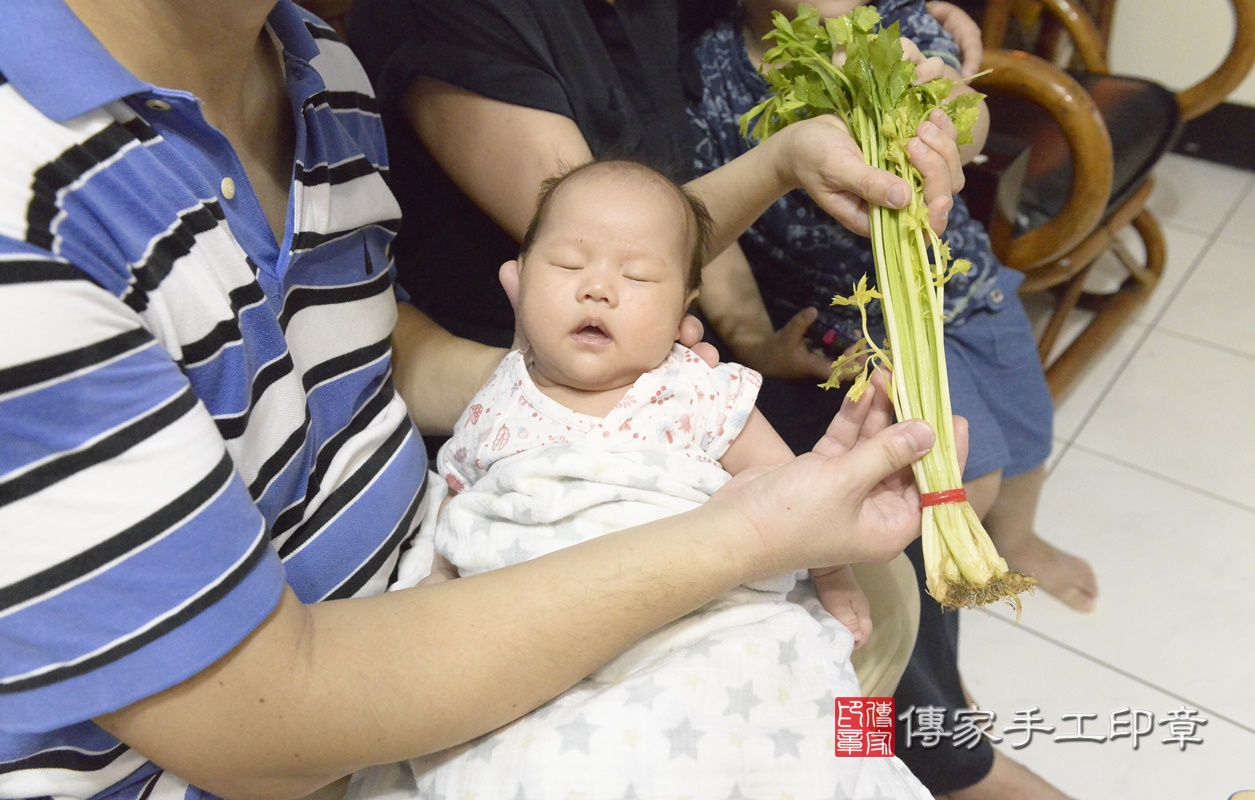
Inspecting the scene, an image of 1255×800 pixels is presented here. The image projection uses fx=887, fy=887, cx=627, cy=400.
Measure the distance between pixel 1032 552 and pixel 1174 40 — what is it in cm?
215

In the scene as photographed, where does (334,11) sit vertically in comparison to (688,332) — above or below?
above

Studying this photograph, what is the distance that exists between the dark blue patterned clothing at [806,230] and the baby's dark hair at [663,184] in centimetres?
36

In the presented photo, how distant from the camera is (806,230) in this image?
1.48 metres

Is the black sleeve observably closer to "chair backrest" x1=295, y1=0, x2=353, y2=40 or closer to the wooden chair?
"chair backrest" x1=295, y1=0, x2=353, y2=40

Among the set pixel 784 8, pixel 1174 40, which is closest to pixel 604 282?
pixel 784 8

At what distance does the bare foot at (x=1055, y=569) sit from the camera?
73.9 inches

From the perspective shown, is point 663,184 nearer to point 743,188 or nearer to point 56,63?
point 743,188

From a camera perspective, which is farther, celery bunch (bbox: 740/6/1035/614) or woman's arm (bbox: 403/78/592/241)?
woman's arm (bbox: 403/78/592/241)

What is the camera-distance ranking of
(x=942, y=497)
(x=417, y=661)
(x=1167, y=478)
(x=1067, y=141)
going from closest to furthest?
(x=417, y=661) < (x=942, y=497) < (x=1067, y=141) < (x=1167, y=478)

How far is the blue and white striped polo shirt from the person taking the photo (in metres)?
0.58

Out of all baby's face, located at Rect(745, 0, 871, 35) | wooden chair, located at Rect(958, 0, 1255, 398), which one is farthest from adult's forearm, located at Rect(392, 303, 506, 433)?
wooden chair, located at Rect(958, 0, 1255, 398)

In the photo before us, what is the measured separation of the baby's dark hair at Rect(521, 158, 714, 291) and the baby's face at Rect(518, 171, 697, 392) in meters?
0.01

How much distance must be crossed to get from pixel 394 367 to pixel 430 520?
9.0 inches

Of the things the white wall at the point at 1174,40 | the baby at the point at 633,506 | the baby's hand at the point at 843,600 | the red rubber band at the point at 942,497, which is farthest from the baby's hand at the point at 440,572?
the white wall at the point at 1174,40
